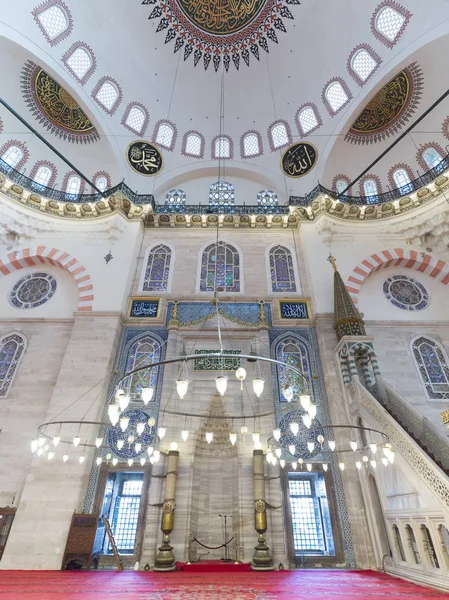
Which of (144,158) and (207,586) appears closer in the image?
(207,586)

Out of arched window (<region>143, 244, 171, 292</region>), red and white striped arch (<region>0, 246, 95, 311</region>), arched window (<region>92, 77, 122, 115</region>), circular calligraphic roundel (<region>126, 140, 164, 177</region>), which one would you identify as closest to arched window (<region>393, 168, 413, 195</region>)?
arched window (<region>143, 244, 171, 292</region>)

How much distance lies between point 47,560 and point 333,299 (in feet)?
27.9

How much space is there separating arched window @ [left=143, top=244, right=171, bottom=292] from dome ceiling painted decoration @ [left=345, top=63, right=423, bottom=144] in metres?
7.74

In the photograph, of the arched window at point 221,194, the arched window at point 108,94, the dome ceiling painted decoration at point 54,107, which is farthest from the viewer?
the arched window at point 221,194

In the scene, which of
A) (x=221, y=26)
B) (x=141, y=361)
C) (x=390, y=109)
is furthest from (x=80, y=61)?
(x=390, y=109)

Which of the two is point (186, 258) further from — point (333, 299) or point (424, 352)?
point (424, 352)

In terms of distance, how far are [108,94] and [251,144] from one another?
5.49 meters

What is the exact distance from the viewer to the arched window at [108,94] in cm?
1120

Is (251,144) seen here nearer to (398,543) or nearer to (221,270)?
(221,270)

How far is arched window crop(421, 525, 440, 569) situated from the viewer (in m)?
4.61

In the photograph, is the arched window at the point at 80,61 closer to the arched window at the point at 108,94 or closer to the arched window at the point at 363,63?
the arched window at the point at 108,94

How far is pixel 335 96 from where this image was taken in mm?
11578

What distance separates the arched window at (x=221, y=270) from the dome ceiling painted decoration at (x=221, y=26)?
7.24 metres

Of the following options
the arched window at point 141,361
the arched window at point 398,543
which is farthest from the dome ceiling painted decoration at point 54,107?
the arched window at point 398,543
